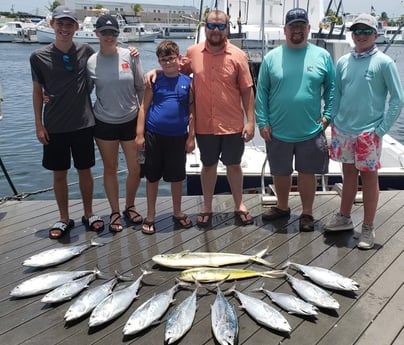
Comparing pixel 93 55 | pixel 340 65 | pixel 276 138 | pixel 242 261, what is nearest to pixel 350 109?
pixel 340 65

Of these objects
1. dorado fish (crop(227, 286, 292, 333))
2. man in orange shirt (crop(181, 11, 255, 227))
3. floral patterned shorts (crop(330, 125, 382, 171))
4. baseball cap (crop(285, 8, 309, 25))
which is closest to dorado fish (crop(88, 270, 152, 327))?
dorado fish (crop(227, 286, 292, 333))

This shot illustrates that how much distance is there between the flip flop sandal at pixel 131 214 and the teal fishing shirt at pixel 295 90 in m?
1.48

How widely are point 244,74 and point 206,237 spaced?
4.83 ft

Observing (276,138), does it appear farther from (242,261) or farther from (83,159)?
(83,159)

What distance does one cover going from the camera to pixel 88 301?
2846 mm

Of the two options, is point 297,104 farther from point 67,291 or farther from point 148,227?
point 67,291

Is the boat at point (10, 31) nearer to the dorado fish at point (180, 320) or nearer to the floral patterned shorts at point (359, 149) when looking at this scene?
the floral patterned shorts at point (359, 149)

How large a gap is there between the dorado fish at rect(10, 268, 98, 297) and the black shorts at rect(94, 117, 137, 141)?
1193 mm

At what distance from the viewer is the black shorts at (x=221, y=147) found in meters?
3.88

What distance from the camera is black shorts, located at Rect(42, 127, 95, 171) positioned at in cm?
374

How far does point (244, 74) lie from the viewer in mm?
3697

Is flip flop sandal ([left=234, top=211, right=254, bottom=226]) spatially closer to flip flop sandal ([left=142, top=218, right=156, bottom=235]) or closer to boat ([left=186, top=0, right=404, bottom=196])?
Result: flip flop sandal ([left=142, top=218, right=156, bottom=235])

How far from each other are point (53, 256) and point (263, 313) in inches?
69.5

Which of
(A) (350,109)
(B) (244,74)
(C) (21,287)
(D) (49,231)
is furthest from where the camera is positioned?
(D) (49,231)
